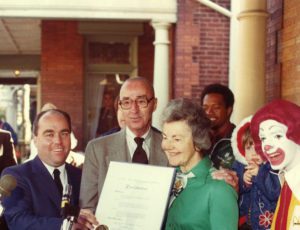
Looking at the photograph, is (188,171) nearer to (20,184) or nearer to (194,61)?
(20,184)

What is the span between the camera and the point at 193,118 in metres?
3.15

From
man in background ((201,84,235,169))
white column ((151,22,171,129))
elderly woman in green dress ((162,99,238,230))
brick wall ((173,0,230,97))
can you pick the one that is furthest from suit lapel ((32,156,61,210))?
brick wall ((173,0,230,97))

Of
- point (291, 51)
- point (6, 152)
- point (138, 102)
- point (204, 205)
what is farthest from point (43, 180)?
point (291, 51)

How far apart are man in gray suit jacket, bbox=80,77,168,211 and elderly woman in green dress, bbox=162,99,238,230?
0.54 meters

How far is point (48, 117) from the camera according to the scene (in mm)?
3576

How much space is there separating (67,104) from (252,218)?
982 centimetres

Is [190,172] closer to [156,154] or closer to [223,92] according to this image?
[156,154]

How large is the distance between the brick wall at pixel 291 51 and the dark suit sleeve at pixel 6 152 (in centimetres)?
276

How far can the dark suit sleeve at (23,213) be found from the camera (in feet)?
10.8

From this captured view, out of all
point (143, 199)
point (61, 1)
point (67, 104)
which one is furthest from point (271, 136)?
point (67, 104)

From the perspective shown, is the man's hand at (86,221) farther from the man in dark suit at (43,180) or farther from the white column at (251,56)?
the white column at (251,56)

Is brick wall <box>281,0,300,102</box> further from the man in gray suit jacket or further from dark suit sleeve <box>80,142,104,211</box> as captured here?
dark suit sleeve <box>80,142,104,211</box>

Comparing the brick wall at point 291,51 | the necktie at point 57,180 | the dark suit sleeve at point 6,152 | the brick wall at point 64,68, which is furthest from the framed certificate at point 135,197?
the brick wall at point 64,68

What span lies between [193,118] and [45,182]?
38.5 inches
